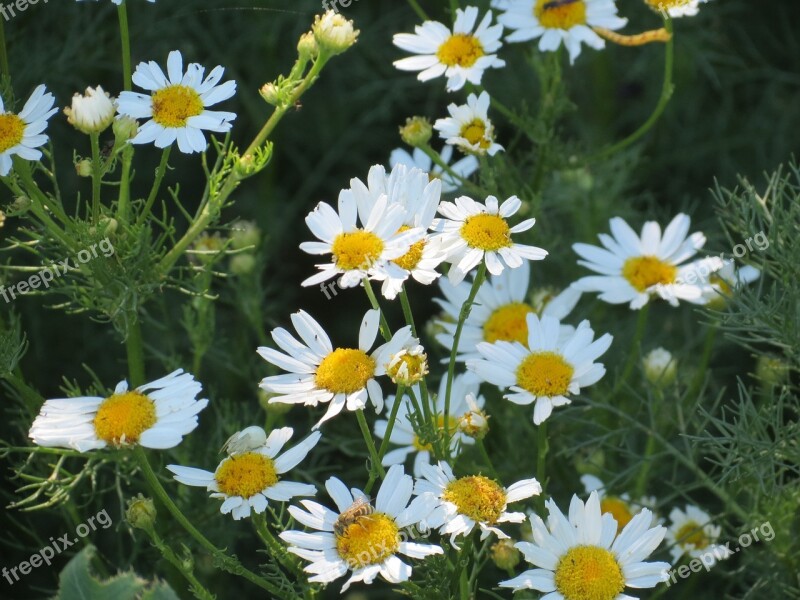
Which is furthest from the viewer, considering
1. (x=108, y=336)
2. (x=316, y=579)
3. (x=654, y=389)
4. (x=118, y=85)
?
(x=118, y=85)

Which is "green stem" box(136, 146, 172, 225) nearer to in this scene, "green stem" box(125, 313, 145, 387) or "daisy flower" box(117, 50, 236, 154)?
"daisy flower" box(117, 50, 236, 154)

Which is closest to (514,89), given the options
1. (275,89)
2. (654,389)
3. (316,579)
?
(654,389)

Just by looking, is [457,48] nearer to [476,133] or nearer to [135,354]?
[476,133]

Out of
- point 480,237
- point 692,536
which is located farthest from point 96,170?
point 692,536

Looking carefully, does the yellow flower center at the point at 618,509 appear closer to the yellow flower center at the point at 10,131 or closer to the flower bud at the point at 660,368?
the flower bud at the point at 660,368

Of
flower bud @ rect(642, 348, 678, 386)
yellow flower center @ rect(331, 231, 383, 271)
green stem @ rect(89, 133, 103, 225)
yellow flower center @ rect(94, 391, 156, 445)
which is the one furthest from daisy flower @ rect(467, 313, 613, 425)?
green stem @ rect(89, 133, 103, 225)

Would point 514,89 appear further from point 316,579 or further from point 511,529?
point 316,579
